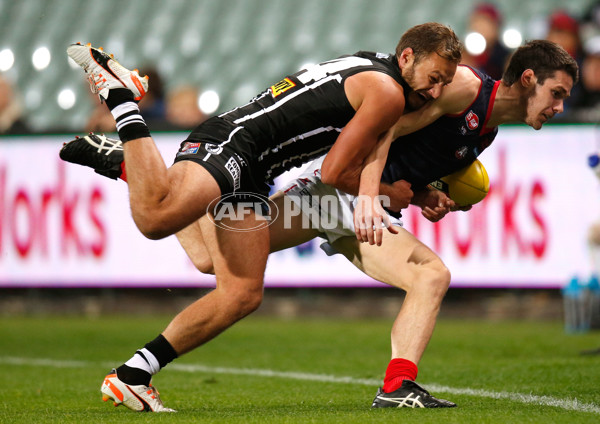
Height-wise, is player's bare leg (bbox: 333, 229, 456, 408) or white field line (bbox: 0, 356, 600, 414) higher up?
player's bare leg (bbox: 333, 229, 456, 408)

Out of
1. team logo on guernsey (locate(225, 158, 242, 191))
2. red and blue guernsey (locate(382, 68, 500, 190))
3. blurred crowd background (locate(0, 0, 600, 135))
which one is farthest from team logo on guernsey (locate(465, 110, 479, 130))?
blurred crowd background (locate(0, 0, 600, 135))

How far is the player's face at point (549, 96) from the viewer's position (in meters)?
5.01

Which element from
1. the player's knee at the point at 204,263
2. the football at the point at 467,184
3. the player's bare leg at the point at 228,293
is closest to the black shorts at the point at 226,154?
the player's bare leg at the point at 228,293

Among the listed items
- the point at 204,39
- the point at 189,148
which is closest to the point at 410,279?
the point at 189,148

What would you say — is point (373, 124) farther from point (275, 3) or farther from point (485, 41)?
point (275, 3)

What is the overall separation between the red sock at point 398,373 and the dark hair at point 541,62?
1556mm

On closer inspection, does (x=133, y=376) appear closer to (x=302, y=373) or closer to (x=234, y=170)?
(x=234, y=170)

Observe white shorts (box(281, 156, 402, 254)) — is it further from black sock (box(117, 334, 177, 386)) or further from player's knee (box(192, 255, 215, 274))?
black sock (box(117, 334, 177, 386))

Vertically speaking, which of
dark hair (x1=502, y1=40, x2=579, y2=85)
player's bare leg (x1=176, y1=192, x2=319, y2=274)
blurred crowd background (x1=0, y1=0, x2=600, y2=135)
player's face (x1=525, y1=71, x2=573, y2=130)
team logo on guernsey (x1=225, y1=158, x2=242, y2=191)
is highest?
blurred crowd background (x1=0, y1=0, x2=600, y2=135)

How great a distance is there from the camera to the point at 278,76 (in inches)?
488

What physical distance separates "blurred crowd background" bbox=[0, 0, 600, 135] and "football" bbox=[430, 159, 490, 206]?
19.6 ft

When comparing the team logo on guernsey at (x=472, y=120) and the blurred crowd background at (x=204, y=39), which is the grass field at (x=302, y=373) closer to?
the team logo on guernsey at (x=472, y=120)

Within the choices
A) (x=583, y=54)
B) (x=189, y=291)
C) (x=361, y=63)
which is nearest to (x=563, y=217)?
(x=583, y=54)

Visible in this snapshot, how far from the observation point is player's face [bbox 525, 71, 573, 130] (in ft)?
16.4
